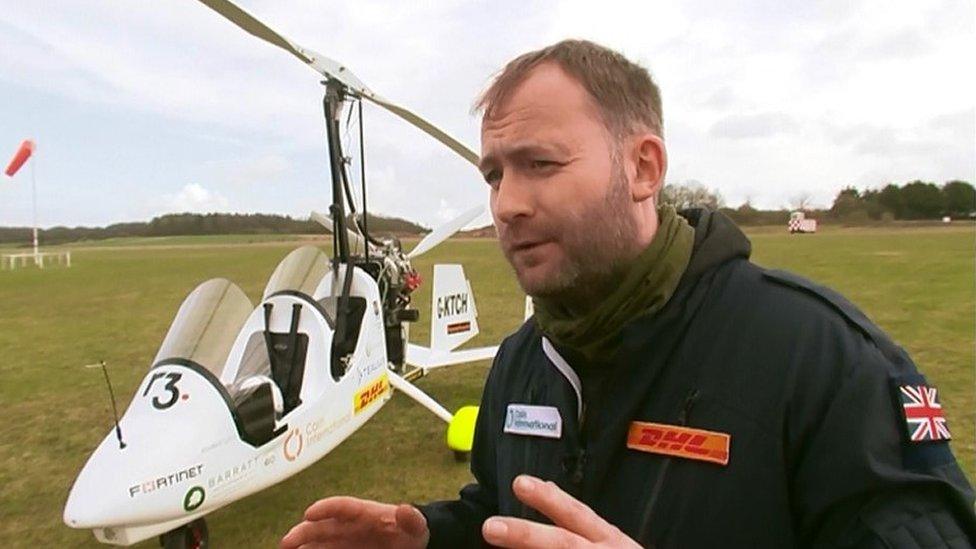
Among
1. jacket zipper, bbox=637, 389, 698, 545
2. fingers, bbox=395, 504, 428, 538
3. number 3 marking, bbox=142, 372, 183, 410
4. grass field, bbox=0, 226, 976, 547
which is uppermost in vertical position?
jacket zipper, bbox=637, 389, 698, 545

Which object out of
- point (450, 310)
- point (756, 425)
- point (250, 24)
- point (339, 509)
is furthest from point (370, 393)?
point (756, 425)

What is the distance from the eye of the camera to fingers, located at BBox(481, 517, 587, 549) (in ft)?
2.56

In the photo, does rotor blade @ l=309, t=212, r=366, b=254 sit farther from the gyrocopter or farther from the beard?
the beard

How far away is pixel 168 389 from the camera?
11.9ft

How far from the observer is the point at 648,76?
4.35 feet

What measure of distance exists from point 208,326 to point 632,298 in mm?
3456

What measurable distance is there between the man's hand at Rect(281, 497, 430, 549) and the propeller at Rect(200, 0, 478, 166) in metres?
2.81

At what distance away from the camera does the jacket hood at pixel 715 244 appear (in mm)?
1254

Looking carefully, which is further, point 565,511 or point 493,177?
point 493,177

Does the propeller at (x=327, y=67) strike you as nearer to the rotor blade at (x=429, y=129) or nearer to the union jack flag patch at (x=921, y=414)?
the rotor blade at (x=429, y=129)

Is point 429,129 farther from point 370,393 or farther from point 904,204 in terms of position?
point 904,204

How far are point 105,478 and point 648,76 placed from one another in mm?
3161

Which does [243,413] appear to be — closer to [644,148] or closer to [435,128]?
[435,128]

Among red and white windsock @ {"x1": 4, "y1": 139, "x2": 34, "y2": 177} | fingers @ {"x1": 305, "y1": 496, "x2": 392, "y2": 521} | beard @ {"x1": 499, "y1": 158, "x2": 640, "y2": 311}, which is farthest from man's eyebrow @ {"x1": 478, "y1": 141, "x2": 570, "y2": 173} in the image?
red and white windsock @ {"x1": 4, "y1": 139, "x2": 34, "y2": 177}
